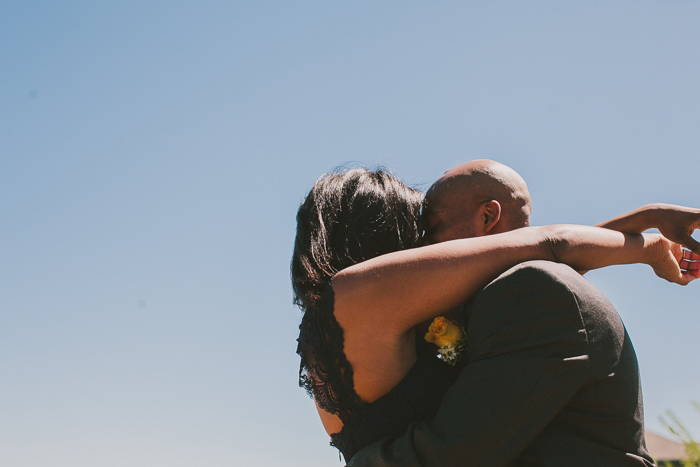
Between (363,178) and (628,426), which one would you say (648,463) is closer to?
(628,426)

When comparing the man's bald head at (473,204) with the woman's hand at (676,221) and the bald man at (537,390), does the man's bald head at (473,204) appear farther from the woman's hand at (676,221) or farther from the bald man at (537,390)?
the bald man at (537,390)

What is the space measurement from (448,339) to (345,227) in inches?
31.4

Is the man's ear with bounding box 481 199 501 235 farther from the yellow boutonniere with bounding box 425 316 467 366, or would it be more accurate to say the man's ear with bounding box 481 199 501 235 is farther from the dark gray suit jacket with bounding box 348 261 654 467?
the dark gray suit jacket with bounding box 348 261 654 467

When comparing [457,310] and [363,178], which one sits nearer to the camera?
[457,310]

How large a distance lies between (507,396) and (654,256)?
178 centimetres

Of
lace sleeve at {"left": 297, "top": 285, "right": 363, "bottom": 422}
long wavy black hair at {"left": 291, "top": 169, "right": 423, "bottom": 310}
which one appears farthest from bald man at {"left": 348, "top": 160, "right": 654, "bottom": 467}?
long wavy black hair at {"left": 291, "top": 169, "right": 423, "bottom": 310}

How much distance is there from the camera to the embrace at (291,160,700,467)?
112 inches

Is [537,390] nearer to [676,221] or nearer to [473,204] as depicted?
[473,204]

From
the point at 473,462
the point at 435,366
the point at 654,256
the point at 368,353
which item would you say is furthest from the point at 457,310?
the point at 654,256

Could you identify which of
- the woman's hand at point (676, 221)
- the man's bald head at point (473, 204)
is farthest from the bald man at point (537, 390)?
the woman's hand at point (676, 221)

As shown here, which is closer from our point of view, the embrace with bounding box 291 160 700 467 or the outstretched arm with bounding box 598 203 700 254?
the embrace with bounding box 291 160 700 467

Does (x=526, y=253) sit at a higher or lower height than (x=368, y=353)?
higher

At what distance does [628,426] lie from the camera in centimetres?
306

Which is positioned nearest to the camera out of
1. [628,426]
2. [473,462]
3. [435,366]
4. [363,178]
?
[473,462]
